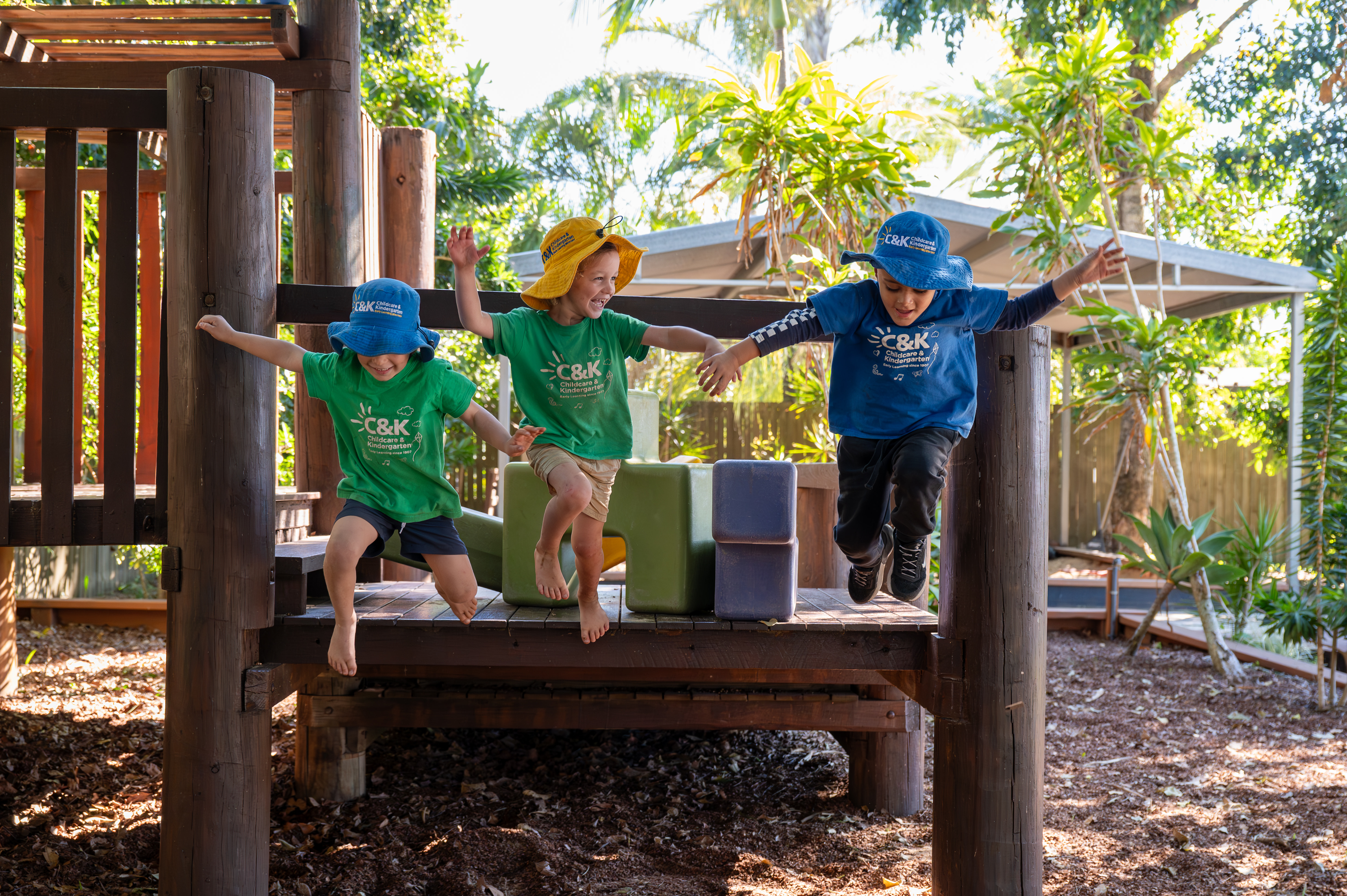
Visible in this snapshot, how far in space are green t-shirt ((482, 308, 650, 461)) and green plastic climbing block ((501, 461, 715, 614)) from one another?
0.28 metres

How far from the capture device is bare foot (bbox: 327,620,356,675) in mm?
2855

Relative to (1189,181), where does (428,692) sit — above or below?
below

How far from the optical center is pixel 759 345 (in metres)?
2.74

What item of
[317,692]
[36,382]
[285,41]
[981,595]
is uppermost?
[285,41]

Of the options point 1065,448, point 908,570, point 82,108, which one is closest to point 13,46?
point 82,108

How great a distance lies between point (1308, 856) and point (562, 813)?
2.94m

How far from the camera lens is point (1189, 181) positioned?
6906 mm

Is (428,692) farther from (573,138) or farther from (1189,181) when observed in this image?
(573,138)

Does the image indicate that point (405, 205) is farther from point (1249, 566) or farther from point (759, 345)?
point (1249, 566)

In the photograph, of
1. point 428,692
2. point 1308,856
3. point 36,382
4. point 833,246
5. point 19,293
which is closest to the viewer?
point 1308,856

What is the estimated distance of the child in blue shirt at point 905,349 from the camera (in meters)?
2.76

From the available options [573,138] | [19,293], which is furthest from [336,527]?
[573,138]

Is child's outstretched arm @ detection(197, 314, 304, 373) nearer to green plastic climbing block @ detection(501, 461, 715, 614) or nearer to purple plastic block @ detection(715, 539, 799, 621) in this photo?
green plastic climbing block @ detection(501, 461, 715, 614)

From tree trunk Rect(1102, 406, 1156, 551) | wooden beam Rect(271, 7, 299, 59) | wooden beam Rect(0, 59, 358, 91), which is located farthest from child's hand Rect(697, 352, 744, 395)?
tree trunk Rect(1102, 406, 1156, 551)
